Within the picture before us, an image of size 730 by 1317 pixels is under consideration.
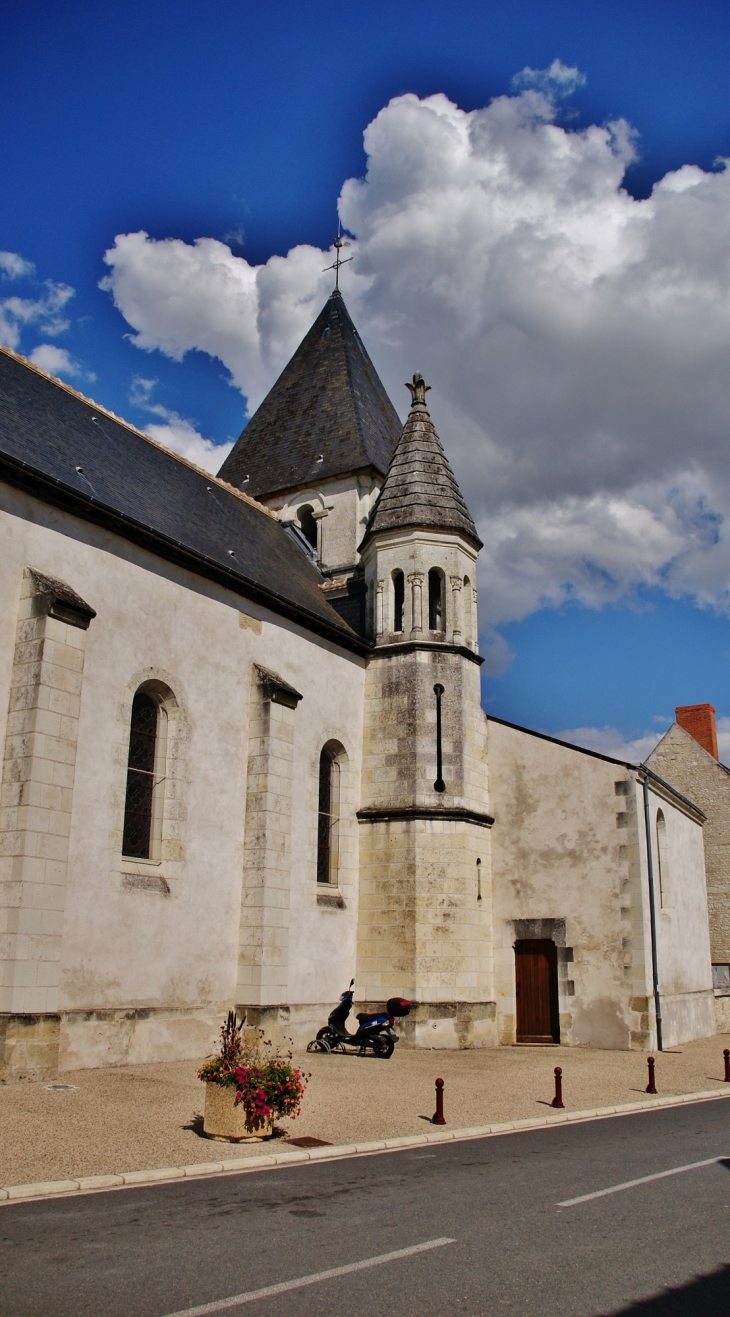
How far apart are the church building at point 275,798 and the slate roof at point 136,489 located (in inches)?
2.9

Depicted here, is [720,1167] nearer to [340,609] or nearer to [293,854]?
[293,854]

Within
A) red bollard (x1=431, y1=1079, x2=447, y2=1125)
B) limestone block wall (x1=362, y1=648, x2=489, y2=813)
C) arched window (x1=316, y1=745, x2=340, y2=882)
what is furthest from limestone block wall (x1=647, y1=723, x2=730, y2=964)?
red bollard (x1=431, y1=1079, x2=447, y2=1125)

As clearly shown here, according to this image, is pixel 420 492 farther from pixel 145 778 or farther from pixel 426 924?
pixel 145 778

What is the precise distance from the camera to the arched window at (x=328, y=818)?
17.7 metres

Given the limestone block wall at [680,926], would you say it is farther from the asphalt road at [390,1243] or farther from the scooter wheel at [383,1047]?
the asphalt road at [390,1243]

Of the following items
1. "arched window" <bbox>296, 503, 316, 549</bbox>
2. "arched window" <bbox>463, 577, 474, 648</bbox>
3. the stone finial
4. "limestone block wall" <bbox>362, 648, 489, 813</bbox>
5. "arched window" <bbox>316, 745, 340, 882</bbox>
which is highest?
the stone finial

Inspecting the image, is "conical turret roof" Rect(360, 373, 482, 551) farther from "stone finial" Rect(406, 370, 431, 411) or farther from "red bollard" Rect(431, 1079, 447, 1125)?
"red bollard" Rect(431, 1079, 447, 1125)

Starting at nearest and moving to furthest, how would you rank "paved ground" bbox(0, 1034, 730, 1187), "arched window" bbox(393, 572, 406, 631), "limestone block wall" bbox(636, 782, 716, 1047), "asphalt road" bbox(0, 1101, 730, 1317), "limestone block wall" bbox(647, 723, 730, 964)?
"asphalt road" bbox(0, 1101, 730, 1317) < "paved ground" bbox(0, 1034, 730, 1187) < "limestone block wall" bbox(636, 782, 716, 1047) < "arched window" bbox(393, 572, 406, 631) < "limestone block wall" bbox(647, 723, 730, 964)

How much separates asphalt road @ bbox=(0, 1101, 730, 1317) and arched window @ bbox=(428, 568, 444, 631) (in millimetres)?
13567

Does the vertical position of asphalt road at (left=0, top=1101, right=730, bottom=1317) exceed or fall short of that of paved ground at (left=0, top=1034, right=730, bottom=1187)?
it exceeds it

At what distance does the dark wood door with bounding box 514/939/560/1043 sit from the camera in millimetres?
18047

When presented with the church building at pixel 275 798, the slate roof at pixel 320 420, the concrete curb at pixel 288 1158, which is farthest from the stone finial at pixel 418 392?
the concrete curb at pixel 288 1158

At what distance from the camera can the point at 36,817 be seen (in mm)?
11484

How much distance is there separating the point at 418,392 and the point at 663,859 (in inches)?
457
